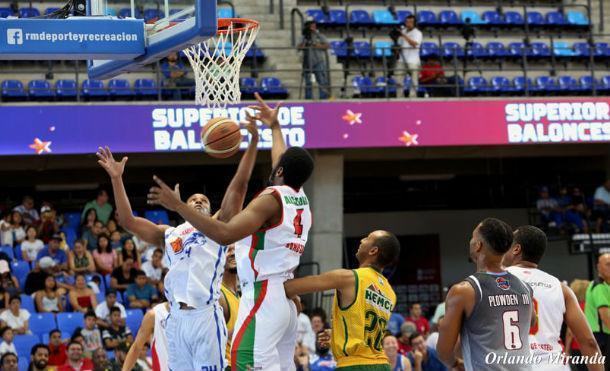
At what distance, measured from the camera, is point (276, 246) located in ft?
21.5

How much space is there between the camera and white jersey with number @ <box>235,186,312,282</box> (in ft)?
21.5

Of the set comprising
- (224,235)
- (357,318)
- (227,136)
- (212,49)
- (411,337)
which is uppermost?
(212,49)

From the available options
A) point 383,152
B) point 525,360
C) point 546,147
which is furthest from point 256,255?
point 546,147

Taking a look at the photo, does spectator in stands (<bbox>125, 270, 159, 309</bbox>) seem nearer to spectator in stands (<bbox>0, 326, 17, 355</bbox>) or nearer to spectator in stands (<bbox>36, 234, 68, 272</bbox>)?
spectator in stands (<bbox>36, 234, 68, 272</bbox>)

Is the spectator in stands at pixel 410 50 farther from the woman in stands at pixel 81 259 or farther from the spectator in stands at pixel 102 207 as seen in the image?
the woman in stands at pixel 81 259

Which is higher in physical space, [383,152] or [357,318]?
[383,152]

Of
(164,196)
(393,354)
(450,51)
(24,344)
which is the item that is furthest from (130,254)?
(164,196)

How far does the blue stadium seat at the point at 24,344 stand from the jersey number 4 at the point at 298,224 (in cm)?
809

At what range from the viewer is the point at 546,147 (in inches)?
768

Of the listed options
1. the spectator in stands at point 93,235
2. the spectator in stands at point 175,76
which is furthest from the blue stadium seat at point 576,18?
the spectator in stands at point 93,235

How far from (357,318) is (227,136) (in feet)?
4.42

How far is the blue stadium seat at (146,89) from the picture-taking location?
1698cm

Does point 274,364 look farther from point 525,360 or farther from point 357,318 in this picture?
point 525,360

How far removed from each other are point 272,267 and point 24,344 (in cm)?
815
